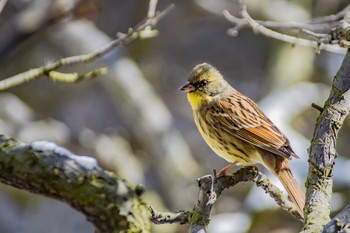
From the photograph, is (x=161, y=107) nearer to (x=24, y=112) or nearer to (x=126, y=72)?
(x=126, y=72)

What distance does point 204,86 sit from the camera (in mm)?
4609

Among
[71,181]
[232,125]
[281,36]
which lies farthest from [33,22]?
[71,181]

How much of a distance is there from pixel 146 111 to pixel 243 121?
2.71 meters

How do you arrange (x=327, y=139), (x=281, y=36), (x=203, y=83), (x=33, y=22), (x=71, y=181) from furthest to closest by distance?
(x=33, y=22), (x=203, y=83), (x=281, y=36), (x=327, y=139), (x=71, y=181)

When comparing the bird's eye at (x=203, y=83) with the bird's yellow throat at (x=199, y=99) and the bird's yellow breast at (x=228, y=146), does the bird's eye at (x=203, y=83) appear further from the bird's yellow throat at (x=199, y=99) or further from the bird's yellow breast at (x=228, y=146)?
the bird's yellow breast at (x=228, y=146)

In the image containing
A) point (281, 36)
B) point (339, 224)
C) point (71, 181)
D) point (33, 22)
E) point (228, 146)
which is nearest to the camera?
point (71, 181)

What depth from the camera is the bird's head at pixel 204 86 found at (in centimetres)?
454

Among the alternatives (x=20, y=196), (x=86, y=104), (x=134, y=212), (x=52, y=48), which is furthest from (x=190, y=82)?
(x=86, y=104)

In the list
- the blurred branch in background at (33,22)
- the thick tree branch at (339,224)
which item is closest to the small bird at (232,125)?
the blurred branch in background at (33,22)

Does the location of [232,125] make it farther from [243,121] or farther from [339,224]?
[339,224]

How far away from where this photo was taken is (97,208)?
1.82 m

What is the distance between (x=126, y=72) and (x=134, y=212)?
5.57 m

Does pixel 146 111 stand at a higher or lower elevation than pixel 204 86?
higher

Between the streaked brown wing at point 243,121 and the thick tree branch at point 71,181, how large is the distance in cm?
254
